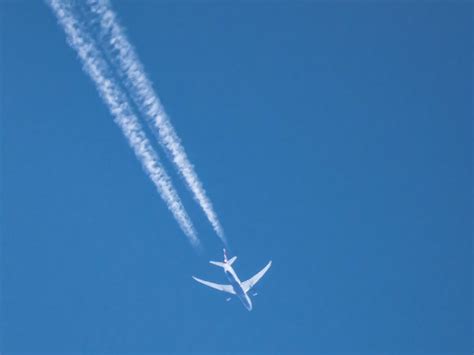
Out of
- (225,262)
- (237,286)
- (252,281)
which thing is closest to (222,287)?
(237,286)

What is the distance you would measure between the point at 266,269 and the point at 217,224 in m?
5.60

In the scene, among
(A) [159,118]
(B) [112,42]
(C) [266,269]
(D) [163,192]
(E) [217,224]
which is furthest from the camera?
(C) [266,269]

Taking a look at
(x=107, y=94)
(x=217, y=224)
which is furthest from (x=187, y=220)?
(x=107, y=94)

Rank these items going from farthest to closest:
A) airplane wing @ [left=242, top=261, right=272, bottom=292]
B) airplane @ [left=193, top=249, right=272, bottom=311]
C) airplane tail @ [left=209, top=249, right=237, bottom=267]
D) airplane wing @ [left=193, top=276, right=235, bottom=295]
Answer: airplane wing @ [left=242, top=261, right=272, bottom=292], airplane wing @ [left=193, top=276, right=235, bottom=295], airplane @ [left=193, top=249, right=272, bottom=311], airplane tail @ [left=209, top=249, right=237, bottom=267]

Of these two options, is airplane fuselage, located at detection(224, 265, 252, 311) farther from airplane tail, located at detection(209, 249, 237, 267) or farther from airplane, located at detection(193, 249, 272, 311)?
airplane tail, located at detection(209, 249, 237, 267)

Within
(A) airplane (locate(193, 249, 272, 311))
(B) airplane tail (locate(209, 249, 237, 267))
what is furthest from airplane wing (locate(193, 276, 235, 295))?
(B) airplane tail (locate(209, 249, 237, 267))

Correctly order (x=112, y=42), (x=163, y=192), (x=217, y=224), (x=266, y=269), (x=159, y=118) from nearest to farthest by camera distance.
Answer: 1. (x=112, y=42)
2. (x=159, y=118)
3. (x=163, y=192)
4. (x=217, y=224)
5. (x=266, y=269)

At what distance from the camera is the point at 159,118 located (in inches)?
1205

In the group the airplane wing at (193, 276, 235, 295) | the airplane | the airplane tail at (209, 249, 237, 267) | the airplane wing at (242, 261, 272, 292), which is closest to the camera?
the airplane tail at (209, 249, 237, 267)

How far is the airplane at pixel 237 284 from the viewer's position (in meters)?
38.5

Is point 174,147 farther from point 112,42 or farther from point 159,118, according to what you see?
point 112,42

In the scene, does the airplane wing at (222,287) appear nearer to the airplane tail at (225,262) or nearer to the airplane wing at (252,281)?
the airplane wing at (252,281)

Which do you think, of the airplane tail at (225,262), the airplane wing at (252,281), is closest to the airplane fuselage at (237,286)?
the airplane tail at (225,262)

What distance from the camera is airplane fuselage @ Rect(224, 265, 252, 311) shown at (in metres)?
38.6
